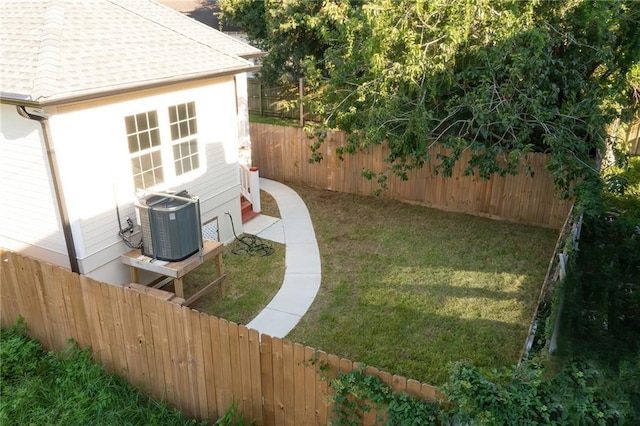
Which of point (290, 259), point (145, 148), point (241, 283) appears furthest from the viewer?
point (290, 259)

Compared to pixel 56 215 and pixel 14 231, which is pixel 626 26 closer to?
pixel 56 215

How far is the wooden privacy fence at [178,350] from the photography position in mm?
4641

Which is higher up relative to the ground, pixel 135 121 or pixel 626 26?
pixel 626 26

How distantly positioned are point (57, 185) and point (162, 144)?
1957mm

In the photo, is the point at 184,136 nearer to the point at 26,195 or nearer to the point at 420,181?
the point at 26,195

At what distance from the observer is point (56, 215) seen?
7406 mm

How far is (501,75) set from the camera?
9172mm

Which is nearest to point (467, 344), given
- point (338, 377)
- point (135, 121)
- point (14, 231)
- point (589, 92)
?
point (338, 377)

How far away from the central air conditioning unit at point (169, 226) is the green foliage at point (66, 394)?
1.96 meters

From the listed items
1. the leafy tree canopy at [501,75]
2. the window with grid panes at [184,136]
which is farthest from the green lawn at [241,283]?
the leafy tree canopy at [501,75]

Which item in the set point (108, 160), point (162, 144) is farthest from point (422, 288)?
point (108, 160)

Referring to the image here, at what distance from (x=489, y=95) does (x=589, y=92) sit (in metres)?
1.70

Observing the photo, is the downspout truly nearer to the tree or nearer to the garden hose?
the garden hose

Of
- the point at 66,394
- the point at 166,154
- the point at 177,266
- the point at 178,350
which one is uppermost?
the point at 166,154
